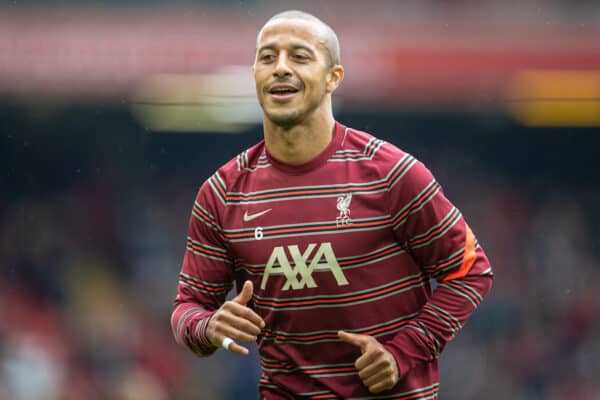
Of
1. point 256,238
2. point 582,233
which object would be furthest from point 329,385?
point 582,233

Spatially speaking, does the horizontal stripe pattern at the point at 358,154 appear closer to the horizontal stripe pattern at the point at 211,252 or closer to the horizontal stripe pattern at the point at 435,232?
the horizontal stripe pattern at the point at 435,232

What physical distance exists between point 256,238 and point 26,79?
224 inches

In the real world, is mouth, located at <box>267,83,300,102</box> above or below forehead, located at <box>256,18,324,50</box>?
below

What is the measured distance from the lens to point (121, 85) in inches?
315

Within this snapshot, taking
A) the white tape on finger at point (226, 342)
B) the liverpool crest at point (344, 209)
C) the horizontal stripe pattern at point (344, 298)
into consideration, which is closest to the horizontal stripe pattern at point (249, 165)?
the liverpool crest at point (344, 209)

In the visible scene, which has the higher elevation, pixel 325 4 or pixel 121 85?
pixel 325 4

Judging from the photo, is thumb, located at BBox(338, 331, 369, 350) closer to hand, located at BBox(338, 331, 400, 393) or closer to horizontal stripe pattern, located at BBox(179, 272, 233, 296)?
hand, located at BBox(338, 331, 400, 393)

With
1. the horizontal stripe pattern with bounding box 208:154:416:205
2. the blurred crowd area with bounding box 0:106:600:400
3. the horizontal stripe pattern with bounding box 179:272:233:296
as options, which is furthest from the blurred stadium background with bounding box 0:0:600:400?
the horizontal stripe pattern with bounding box 208:154:416:205

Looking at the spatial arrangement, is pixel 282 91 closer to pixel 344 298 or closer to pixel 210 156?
pixel 344 298

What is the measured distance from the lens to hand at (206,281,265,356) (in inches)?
95.7

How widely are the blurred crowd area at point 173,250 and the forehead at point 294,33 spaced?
4.82 metres

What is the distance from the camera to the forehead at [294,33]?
2623 mm

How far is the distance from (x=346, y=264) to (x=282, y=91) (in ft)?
1.47

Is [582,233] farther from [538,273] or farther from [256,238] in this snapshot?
[256,238]
